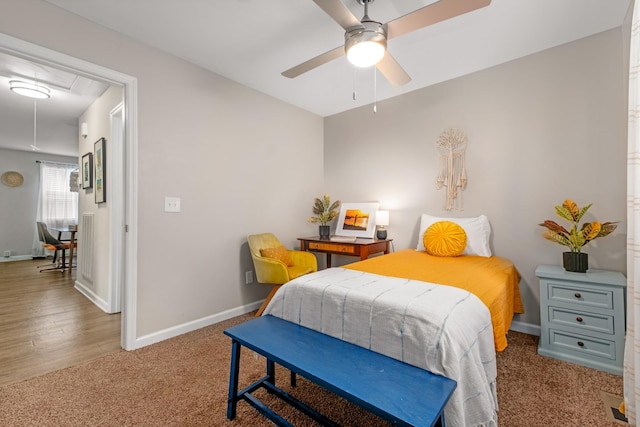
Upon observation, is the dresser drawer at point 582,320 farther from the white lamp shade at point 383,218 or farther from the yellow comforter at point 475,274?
the white lamp shade at point 383,218

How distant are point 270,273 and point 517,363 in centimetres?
213

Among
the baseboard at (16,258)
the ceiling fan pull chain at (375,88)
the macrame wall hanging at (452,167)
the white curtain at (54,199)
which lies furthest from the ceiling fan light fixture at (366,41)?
the baseboard at (16,258)

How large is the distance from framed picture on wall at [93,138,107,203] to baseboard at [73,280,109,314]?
116 cm

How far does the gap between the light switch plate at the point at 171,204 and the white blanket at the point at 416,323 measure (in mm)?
1375

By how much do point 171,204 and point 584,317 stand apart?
11.0 ft

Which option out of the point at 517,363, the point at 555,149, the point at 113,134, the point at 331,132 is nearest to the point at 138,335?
the point at 113,134

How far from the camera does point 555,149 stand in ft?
8.02

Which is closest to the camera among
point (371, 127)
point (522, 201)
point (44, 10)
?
point (44, 10)

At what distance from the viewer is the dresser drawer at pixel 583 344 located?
1914 mm

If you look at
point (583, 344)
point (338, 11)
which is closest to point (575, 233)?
point (583, 344)

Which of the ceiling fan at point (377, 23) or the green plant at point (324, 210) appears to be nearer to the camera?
the ceiling fan at point (377, 23)

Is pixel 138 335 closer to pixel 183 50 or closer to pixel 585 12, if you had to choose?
pixel 183 50

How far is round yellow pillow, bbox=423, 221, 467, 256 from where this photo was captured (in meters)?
2.60

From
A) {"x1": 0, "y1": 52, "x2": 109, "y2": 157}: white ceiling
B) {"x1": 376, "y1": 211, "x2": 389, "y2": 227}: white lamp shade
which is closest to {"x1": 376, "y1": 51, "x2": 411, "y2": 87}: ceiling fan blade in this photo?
{"x1": 376, "y1": 211, "x2": 389, "y2": 227}: white lamp shade
